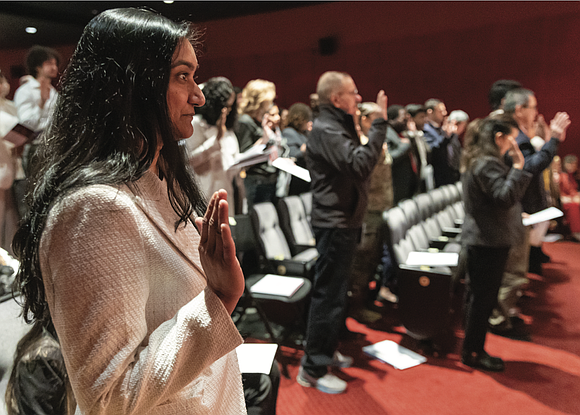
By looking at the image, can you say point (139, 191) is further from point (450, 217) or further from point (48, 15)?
point (48, 15)

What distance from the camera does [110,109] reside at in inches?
29.5

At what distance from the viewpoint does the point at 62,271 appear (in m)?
0.66

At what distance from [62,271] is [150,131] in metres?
0.27

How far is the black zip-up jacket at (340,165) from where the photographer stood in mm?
2422

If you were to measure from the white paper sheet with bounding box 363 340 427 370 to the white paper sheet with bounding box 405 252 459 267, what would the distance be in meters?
0.60

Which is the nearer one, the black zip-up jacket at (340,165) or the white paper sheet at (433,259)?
the black zip-up jacket at (340,165)

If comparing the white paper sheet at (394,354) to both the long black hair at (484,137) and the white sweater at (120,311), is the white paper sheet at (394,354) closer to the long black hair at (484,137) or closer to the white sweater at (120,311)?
the long black hair at (484,137)

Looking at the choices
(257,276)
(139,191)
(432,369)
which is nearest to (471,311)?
(432,369)

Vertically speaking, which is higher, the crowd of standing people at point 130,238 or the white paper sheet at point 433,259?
the crowd of standing people at point 130,238

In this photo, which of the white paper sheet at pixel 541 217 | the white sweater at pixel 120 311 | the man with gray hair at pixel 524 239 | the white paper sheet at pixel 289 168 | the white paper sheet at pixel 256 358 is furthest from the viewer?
the man with gray hair at pixel 524 239

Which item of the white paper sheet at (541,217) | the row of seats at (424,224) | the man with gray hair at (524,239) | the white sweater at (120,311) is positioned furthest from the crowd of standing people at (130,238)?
the man with gray hair at (524,239)

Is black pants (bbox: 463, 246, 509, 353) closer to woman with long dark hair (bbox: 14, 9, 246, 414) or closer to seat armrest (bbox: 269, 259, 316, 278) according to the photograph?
seat armrest (bbox: 269, 259, 316, 278)

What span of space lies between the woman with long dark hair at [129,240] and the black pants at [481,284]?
2.19 meters

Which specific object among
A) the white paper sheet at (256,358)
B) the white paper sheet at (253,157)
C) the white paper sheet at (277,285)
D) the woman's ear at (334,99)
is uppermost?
the woman's ear at (334,99)
